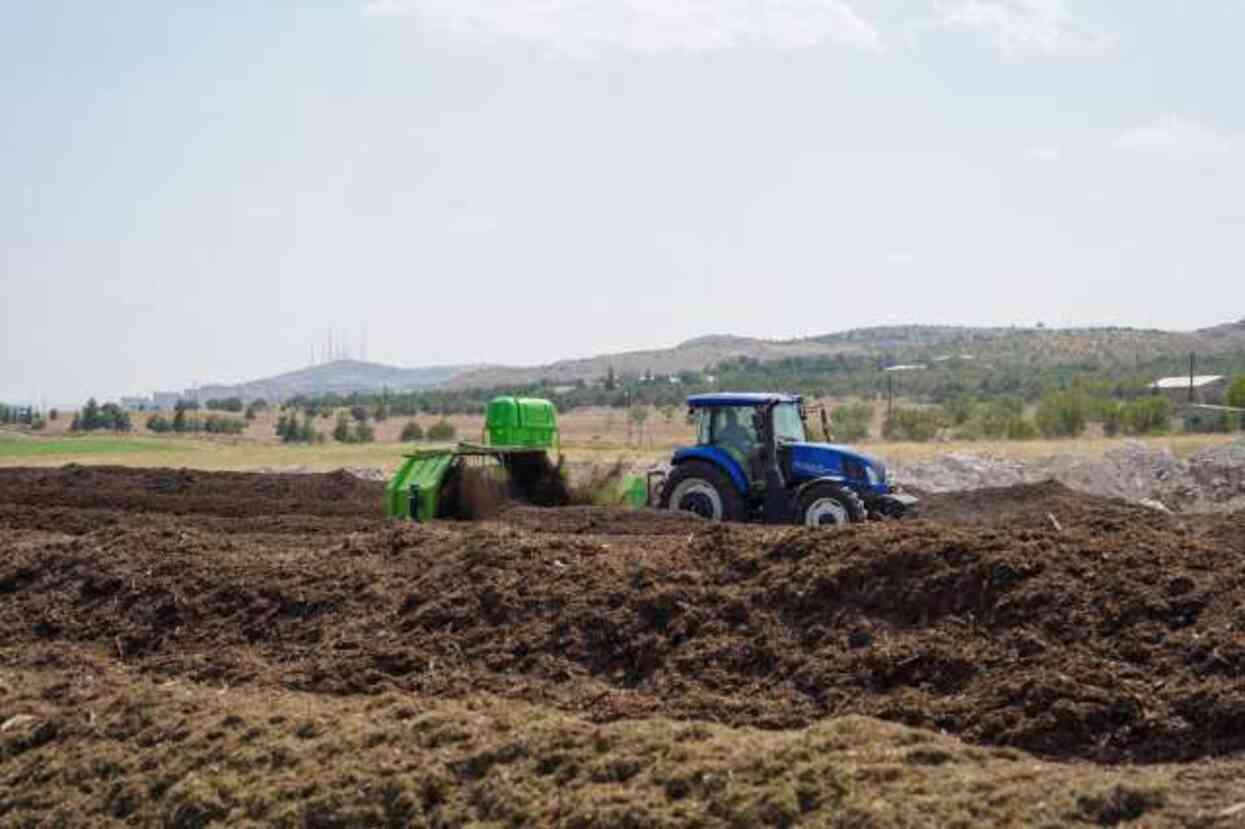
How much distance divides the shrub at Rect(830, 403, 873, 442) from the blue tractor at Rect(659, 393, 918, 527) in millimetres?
27426

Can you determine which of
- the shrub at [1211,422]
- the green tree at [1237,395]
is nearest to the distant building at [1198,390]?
the green tree at [1237,395]

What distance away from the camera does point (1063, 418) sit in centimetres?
4509

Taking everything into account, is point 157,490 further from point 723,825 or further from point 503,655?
point 723,825

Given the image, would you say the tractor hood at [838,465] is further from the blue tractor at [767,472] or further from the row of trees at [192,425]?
the row of trees at [192,425]

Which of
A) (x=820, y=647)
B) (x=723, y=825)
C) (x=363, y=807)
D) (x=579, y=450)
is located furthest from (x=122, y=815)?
(x=579, y=450)

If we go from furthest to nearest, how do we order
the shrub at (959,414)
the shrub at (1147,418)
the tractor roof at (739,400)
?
the shrub at (959,414), the shrub at (1147,418), the tractor roof at (739,400)

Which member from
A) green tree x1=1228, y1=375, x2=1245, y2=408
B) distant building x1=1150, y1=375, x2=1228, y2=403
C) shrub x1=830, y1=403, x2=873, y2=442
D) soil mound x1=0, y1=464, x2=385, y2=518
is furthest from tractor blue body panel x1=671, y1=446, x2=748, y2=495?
distant building x1=1150, y1=375, x2=1228, y2=403

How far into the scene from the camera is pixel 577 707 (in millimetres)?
9648

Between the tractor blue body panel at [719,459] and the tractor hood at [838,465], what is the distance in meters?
0.75

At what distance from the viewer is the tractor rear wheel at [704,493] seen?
1917 cm

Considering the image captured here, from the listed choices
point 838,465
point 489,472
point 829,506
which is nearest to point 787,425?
point 838,465

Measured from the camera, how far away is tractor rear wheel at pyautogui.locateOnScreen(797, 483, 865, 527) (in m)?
18.1

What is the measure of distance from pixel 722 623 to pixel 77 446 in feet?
146

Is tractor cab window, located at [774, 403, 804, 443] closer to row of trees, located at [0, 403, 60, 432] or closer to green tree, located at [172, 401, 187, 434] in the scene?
green tree, located at [172, 401, 187, 434]
